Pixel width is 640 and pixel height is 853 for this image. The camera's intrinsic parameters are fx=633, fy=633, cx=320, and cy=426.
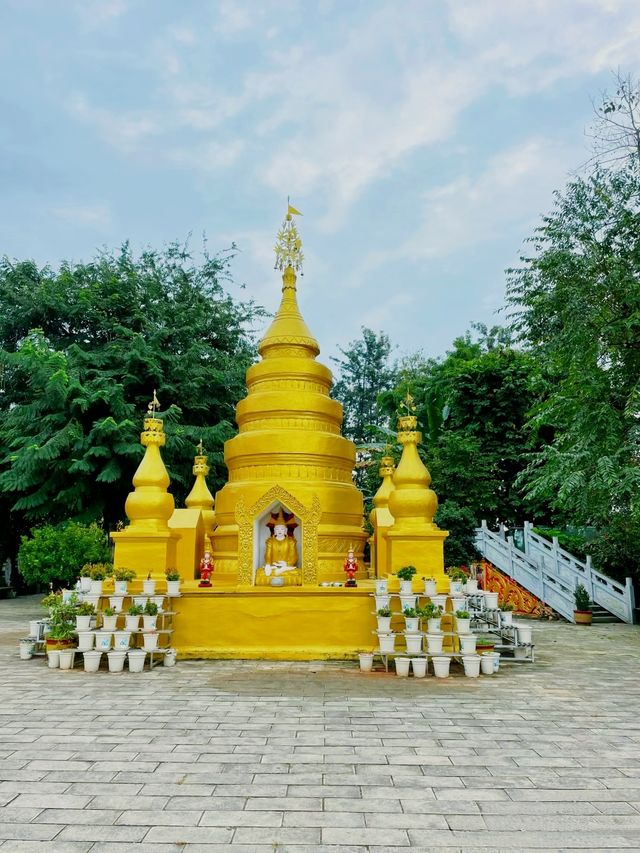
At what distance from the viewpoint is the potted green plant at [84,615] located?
9.23 m

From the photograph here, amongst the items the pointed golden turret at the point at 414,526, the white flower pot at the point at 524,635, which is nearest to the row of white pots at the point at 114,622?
the pointed golden turret at the point at 414,526

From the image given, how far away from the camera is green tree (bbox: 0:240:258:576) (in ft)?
57.5

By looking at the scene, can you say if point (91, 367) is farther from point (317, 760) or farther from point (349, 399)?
point (349, 399)

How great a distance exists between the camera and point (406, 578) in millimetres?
9672

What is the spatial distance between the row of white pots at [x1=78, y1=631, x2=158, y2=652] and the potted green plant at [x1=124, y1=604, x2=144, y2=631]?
160mm

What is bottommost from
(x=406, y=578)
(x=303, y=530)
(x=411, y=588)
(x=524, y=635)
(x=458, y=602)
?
(x=524, y=635)

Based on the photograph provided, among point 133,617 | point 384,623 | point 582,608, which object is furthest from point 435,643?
point 582,608

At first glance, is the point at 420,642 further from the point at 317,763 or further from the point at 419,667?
the point at 317,763

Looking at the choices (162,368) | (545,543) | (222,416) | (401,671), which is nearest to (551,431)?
(545,543)

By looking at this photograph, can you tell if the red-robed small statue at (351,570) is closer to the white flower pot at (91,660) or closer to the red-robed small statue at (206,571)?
the red-robed small statue at (206,571)

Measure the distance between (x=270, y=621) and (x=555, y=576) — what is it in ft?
33.9

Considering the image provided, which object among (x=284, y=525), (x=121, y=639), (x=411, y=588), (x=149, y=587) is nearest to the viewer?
(x=121, y=639)

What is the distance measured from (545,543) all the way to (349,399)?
25.0 meters

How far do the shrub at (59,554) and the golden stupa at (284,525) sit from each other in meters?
3.47
